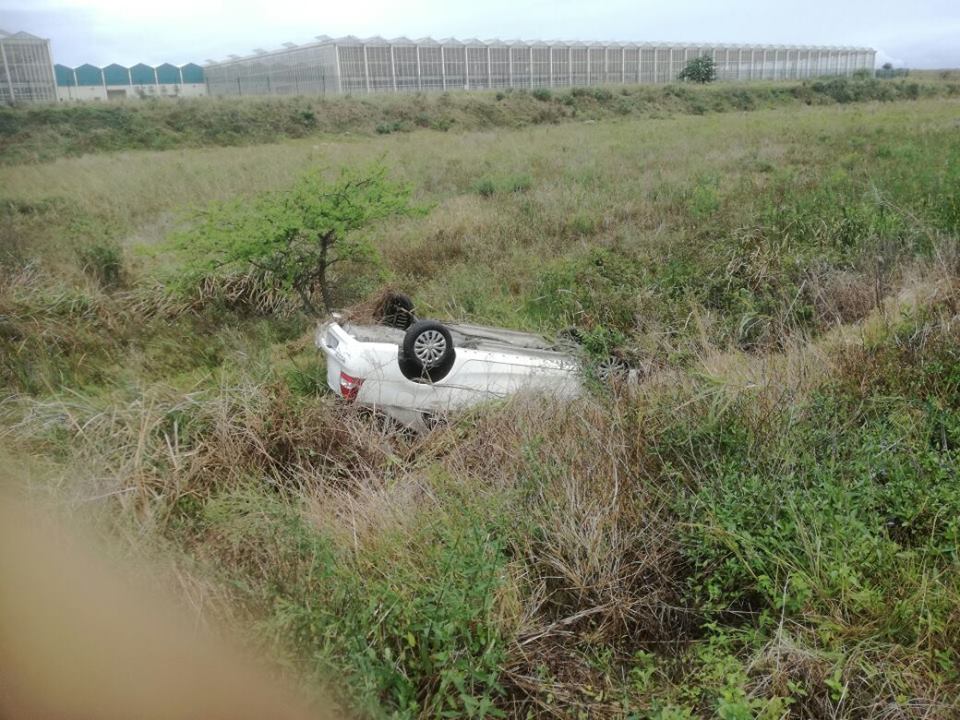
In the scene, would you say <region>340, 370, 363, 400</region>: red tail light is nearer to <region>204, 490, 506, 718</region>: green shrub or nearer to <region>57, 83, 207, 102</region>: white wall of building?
<region>204, 490, 506, 718</region>: green shrub

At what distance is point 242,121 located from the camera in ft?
111

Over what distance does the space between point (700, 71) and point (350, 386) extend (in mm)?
64728

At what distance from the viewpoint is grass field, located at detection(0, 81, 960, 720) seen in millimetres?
2453

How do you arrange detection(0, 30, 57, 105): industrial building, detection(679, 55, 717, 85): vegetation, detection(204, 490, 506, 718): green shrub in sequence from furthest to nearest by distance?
detection(679, 55, 717, 85): vegetation
detection(204, 490, 506, 718): green shrub
detection(0, 30, 57, 105): industrial building

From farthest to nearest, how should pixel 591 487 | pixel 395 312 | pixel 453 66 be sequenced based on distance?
pixel 453 66 → pixel 395 312 → pixel 591 487

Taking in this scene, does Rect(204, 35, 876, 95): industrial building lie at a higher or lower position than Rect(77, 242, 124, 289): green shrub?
higher

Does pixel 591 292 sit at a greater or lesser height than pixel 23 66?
lesser

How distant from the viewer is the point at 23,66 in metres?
2.52

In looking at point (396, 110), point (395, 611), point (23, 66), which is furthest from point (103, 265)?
point (396, 110)

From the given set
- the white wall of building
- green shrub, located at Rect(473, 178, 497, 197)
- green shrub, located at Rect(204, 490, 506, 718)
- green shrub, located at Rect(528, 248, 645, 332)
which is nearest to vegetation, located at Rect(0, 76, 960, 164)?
the white wall of building

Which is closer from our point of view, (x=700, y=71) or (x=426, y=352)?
(x=426, y=352)

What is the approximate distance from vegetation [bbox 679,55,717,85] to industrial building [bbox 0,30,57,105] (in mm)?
64736

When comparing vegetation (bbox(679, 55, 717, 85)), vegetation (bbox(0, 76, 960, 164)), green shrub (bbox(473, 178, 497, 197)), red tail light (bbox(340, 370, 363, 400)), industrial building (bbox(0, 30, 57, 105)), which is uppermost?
vegetation (bbox(679, 55, 717, 85))

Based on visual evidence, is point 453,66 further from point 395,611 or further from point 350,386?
point 395,611
